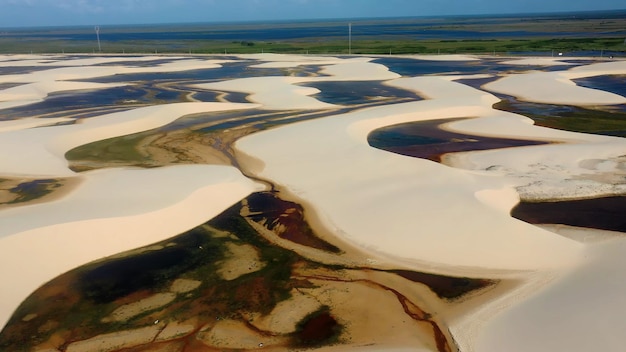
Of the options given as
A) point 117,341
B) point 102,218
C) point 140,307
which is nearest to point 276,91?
point 102,218

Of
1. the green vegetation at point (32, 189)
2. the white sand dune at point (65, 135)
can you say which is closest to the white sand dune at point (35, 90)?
the white sand dune at point (65, 135)

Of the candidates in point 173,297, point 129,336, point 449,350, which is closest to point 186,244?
point 173,297

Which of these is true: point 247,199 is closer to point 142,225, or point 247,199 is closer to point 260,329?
point 142,225

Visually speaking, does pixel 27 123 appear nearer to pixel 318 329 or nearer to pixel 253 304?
pixel 253 304

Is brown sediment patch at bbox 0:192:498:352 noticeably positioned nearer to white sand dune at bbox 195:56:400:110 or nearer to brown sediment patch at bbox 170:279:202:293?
brown sediment patch at bbox 170:279:202:293

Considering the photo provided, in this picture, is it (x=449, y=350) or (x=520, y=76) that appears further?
(x=520, y=76)

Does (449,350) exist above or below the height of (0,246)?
below

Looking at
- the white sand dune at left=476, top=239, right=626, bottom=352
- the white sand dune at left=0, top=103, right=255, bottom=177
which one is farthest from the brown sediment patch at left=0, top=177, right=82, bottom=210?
the white sand dune at left=476, top=239, right=626, bottom=352
